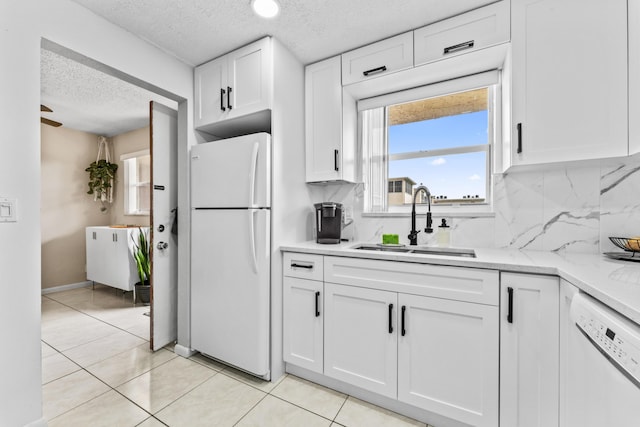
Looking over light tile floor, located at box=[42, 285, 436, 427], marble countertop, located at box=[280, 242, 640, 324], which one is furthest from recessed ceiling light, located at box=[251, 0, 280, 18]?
light tile floor, located at box=[42, 285, 436, 427]

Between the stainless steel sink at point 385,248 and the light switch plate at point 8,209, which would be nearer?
the light switch plate at point 8,209

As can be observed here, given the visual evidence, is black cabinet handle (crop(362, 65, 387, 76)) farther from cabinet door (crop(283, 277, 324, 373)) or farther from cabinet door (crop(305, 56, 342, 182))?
cabinet door (crop(283, 277, 324, 373))

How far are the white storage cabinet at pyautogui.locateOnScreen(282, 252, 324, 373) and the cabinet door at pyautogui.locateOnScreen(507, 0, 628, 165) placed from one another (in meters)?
1.42

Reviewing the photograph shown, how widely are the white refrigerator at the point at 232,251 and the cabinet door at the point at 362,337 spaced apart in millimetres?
462

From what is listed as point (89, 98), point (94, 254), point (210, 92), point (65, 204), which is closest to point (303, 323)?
point (210, 92)

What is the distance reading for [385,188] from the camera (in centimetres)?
240

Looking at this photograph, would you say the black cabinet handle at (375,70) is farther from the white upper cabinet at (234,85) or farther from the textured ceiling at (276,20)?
the white upper cabinet at (234,85)

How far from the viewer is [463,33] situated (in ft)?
5.60

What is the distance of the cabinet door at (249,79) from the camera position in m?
1.92

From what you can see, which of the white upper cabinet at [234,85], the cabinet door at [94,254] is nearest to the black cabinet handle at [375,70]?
the white upper cabinet at [234,85]

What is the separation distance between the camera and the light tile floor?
1.54m

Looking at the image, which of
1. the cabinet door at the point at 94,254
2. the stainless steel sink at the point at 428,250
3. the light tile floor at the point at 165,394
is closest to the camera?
the light tile floor at the point at 165,394

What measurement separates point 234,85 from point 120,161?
3.59 metres

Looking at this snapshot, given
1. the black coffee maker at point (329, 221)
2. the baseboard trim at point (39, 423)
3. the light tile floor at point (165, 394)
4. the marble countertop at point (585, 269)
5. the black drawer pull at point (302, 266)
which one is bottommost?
the light tile floor at point (165, 394)
